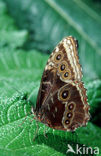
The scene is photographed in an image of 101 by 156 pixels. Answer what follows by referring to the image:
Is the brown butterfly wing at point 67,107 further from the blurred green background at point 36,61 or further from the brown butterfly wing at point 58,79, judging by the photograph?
the blurred green background at point 36,61

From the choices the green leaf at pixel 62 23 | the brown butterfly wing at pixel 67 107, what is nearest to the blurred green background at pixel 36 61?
the green leaf at pixel 62 23

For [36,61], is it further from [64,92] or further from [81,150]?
[81,150]

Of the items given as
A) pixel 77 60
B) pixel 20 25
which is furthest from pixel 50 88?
pixel 20 25

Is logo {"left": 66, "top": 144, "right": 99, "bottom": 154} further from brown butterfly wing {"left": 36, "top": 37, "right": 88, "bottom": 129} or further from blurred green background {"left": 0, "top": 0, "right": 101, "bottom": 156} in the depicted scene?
brown butterfly wing {"left": 36, "top": 37, "right": 88, "bottom": 129}

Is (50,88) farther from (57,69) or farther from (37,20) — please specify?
(37,20)

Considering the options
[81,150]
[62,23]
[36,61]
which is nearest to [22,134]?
[81,150]

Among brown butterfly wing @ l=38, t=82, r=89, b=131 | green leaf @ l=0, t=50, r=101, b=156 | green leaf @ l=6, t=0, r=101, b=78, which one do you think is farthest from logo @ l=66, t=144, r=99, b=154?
green leaf @ l=6, t=0, r=101, b=78
